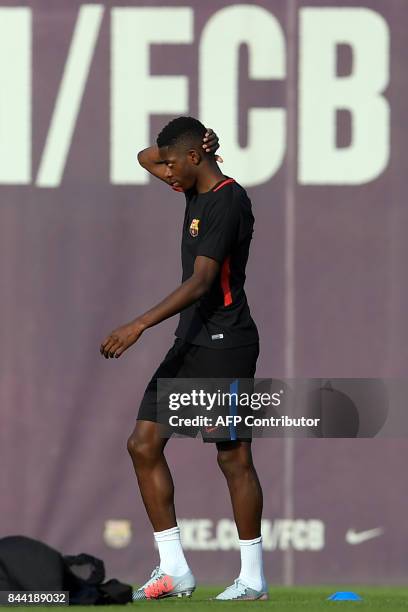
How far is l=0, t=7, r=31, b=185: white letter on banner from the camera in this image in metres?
7.36

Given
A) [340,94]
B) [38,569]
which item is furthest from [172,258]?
[38,569]

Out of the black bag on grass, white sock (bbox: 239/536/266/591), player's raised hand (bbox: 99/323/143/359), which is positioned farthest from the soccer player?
the black bag on grass

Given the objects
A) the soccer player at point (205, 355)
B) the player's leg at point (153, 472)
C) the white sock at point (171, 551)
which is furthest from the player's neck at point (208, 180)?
the white sock at point (171, 551)

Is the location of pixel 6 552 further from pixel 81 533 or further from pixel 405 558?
pixel 405 558

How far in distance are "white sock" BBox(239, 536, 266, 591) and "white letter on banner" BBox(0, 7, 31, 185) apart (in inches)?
100

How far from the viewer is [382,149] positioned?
7.43m

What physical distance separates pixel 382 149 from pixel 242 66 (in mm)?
785

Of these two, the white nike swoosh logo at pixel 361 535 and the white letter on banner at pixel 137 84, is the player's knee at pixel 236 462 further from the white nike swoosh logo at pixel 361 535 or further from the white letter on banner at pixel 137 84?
the white letter on banner at pixel 137 84

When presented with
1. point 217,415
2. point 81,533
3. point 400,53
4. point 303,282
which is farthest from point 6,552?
point 400,53

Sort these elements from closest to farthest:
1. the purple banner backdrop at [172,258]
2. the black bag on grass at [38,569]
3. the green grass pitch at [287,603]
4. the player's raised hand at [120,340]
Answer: the black bag on grass at [38,569] < the green grass pitch at [287,603] < the player's raised hand at [120,340] < the purple banner backdrop at [172,258]

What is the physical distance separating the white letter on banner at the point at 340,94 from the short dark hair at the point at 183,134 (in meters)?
1.72

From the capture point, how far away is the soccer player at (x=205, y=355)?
18.5ft

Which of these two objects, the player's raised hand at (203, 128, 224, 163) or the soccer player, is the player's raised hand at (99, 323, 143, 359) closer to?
the soccer player

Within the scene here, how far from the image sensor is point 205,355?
5.69 meters
